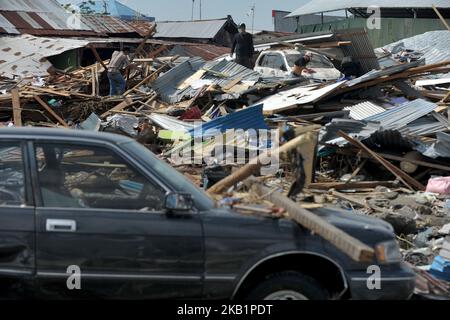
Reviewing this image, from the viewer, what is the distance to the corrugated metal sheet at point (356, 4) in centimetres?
3050

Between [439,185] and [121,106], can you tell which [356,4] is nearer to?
[121,106]

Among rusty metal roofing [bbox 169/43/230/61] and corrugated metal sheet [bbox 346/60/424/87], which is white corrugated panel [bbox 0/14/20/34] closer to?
rusty metal roofing [bbox 169/43/230/61]

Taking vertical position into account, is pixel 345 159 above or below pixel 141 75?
below

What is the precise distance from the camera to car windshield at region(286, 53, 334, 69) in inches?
661

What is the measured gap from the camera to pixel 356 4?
34.2 m

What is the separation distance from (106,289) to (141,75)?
14281mm

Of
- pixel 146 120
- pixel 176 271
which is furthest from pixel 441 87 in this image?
pixel 176 271

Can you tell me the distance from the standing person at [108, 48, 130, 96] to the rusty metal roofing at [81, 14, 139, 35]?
38.7 feet

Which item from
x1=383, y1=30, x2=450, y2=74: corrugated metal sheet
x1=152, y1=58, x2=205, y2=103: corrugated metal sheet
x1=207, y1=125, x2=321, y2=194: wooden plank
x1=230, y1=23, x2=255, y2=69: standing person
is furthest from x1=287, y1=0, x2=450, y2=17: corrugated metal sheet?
x1=207, y1=125, x2=321, y2=194: wooden plank

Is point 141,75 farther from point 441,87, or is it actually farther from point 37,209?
point 37,209

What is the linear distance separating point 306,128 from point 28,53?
17241mm

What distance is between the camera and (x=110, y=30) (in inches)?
1112

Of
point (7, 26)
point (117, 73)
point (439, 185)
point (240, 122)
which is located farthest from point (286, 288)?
point (7, 26)
